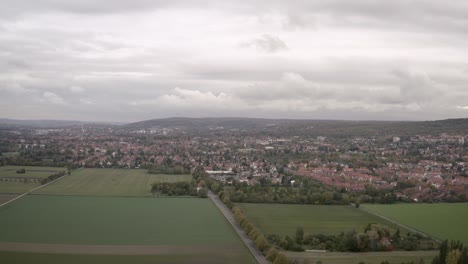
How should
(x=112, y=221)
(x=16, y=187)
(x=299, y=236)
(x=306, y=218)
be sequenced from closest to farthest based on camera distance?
(x=299, y=236), (x=112, y=221), (x=306, y=218), (x=16, y=187)


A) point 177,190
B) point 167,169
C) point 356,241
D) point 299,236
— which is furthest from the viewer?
point 167,169

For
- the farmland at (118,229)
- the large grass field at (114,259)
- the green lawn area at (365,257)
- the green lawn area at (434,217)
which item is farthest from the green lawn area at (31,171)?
the green lawn area at (365,257)

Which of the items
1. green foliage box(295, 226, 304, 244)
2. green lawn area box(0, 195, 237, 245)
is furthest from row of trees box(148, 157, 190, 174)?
green foliage box(295, 226, 304, 244)

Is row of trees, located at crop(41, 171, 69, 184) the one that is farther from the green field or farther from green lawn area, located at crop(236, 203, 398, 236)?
green lawn area, located at crop(236, 203, 398, 236)

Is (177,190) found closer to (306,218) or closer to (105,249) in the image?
(306,218)

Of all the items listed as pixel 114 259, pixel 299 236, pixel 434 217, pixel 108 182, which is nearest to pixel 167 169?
pixel 108 182

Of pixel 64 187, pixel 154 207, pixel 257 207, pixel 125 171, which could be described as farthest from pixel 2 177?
pixel 257 207
